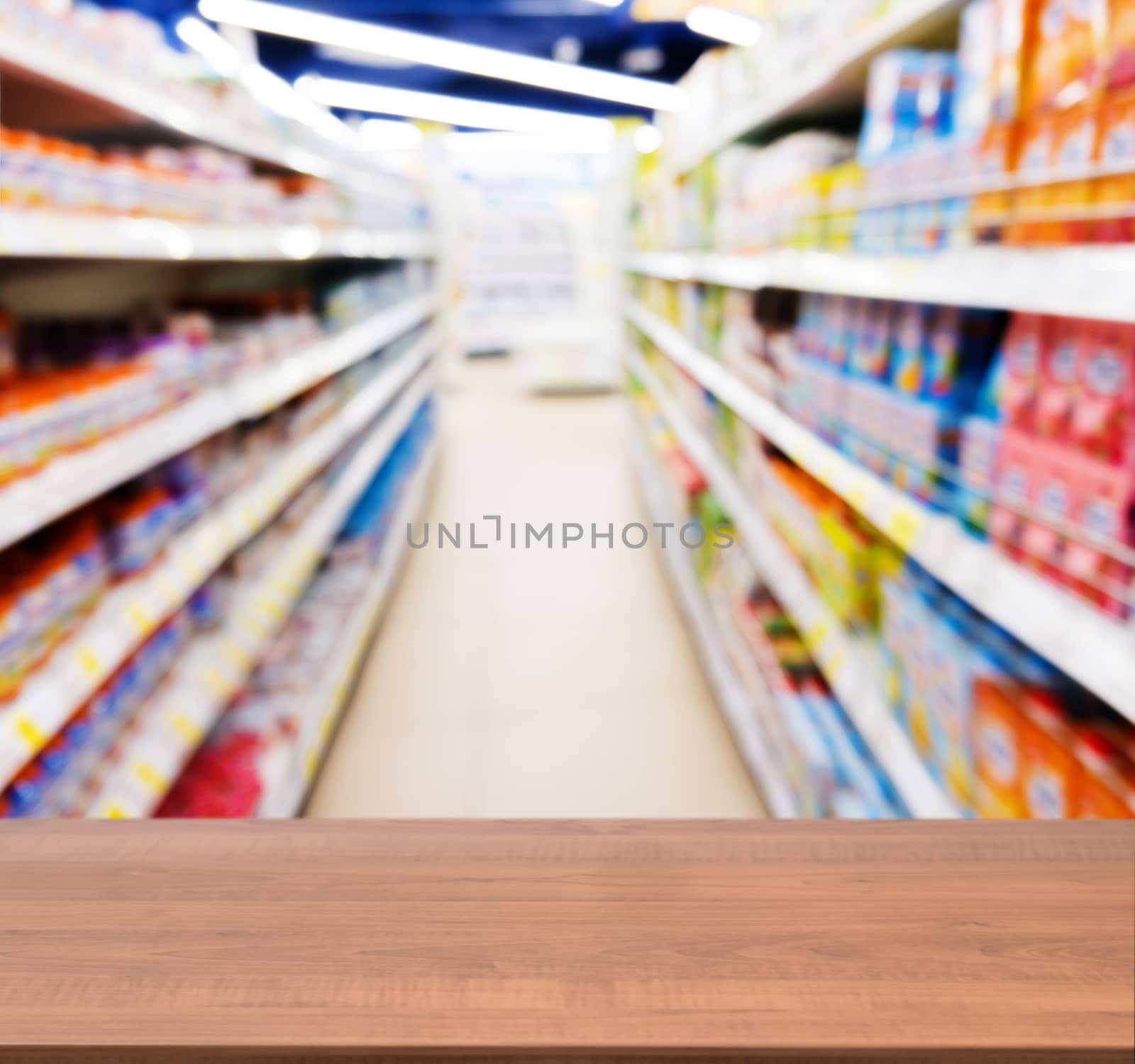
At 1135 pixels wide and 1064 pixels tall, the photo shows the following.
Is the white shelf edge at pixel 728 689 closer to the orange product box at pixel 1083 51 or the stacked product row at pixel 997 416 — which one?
the stacked product row at pixel 997 416

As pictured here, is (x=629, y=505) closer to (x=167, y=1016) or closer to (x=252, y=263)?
(x=252, y=263)

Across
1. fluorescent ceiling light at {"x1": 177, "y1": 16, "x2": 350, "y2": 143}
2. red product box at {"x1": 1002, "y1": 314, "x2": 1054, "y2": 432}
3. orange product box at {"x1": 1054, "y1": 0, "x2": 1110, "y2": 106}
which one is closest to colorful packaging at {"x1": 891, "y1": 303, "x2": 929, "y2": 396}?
red product box at {"x1": 1002, "y1": 314, "x2": 1054, "y2": 432}

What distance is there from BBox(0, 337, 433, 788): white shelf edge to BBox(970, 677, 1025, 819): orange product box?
1224mm

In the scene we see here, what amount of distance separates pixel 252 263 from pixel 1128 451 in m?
3.13

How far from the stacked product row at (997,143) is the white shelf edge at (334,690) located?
1.35 metres

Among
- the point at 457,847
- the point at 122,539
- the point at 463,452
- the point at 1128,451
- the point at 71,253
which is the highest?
the point at 71,253

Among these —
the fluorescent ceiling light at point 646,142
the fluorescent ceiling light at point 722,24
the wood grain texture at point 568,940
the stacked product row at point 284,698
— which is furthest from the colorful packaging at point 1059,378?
the fluorescent ceiling light at point 722,24

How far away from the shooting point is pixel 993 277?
3.74 feet

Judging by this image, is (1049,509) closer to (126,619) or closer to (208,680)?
(126,619)

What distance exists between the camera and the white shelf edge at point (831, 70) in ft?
4.72

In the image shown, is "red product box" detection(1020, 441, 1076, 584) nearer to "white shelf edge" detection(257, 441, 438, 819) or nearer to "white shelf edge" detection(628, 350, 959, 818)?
"white shelf edge" detection(628, 350, 959, 818)

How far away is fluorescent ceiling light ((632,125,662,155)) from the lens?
4.73 metres

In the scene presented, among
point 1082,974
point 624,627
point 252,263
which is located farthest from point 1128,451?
point 252,263

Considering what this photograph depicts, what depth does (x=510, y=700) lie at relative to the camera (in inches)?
114
